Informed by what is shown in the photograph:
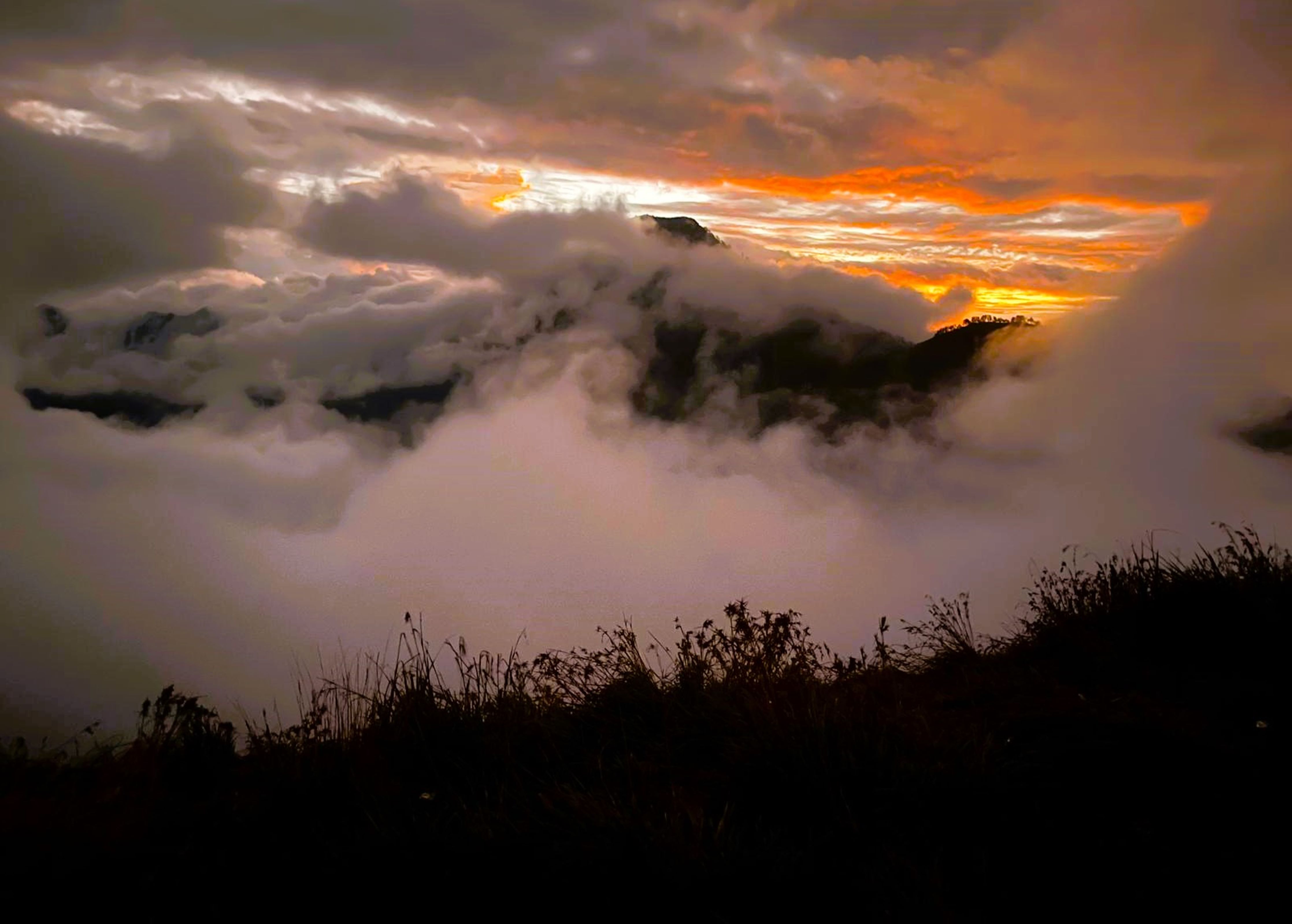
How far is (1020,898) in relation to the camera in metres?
3.21

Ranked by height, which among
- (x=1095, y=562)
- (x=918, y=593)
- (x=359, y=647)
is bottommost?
(x=918, y=593)

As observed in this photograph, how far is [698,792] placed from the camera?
13.2ft

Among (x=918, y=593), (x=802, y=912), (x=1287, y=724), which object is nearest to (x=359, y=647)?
(x=802, y=912)

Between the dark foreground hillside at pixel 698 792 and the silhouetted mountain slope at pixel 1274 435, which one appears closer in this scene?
the dark foreground hillside at pixel 698 792

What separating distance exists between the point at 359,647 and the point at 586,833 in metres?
2.79

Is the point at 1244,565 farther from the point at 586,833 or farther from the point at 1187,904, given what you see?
the point at 586,833

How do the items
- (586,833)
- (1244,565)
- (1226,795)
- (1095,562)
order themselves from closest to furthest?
(586,833)
(1226,795)
(1244,565)
(1095,562)

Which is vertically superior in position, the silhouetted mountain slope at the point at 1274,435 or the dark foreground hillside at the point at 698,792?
the dark foreground hillside at the point at 698,792

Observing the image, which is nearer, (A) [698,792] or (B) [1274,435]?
(A) [698,792]

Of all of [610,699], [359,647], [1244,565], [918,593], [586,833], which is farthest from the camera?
[918,593]

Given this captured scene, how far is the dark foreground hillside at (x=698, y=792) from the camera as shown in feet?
10.6

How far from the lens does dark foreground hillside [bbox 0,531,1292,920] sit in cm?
323

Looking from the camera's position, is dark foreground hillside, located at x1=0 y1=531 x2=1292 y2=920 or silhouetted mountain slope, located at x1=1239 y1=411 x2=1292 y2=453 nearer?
dark foreground hillside, located at x1=0 y1=531 x2=1292 y2=920

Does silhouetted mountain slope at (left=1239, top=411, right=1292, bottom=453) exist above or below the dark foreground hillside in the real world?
below
